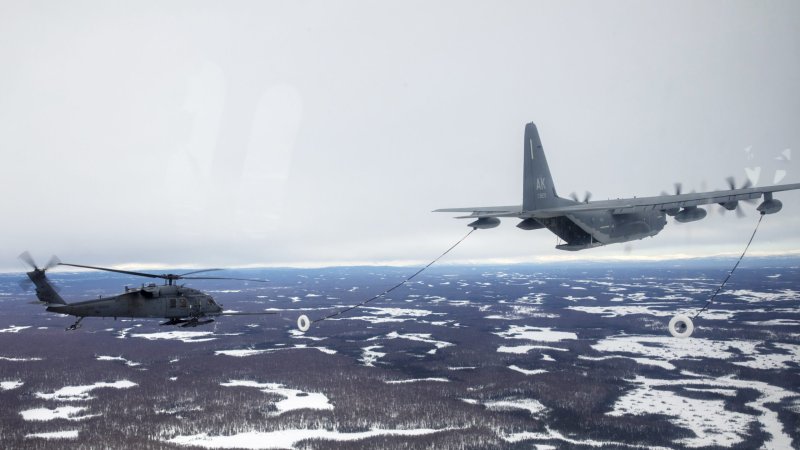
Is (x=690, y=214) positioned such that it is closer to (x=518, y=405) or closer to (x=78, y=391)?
(x=518, y=405)

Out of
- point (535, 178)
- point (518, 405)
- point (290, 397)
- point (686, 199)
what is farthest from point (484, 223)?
point (290, 397)

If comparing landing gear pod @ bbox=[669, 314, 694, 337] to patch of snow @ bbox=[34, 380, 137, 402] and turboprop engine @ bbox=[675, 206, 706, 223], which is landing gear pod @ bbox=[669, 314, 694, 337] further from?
patch of snow @ bbox=[34, 380, 137, 402]

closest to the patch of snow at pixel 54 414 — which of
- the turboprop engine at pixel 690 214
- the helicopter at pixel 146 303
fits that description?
the helicopter at pixel 146 303

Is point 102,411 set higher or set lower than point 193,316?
lower

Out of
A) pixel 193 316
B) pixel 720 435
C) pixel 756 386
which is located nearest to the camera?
pixel 193 316

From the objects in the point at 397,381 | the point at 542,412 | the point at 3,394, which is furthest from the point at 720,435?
the point at 3,394

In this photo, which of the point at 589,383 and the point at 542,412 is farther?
the point at 589,383

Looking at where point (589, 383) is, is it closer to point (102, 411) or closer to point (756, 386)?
point (756, 386)
